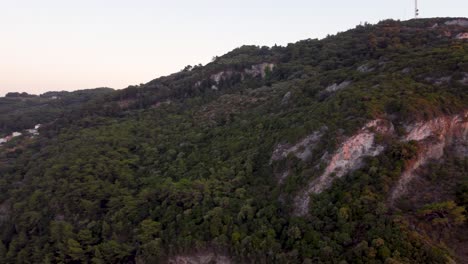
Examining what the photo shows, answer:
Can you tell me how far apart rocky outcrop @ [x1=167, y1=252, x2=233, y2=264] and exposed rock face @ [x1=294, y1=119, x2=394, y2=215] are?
22.8 feet

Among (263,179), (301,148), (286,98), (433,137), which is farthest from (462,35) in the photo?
(263,179)

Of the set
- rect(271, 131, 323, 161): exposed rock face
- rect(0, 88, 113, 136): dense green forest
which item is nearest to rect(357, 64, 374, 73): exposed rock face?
rect(271, 131, 323, 161): exposed rock face

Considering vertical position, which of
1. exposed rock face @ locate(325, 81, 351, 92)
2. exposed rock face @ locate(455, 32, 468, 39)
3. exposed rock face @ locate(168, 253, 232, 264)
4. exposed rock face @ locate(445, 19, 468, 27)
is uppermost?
exposed rock face @ locate(445, 19, 468, 27)

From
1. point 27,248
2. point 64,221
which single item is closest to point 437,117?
point 64,221

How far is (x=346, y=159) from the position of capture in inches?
1069

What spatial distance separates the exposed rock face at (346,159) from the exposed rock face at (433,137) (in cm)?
276

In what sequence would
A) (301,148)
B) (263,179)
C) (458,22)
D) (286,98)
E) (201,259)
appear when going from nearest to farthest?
(201,259), (301,148), (263,179), (286,98), (458,22)

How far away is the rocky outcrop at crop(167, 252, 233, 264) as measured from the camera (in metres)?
26.0

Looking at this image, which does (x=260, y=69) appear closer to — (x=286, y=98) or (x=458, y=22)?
(x=286, y=98)

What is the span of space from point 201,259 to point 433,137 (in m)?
22.0

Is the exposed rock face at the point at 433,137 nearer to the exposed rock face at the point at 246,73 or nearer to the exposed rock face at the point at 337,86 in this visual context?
the exposed rock face at the point at 337,86

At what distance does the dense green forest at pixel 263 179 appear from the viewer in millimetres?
22828

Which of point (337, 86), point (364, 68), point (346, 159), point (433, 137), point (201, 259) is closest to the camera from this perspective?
point (201, 259)

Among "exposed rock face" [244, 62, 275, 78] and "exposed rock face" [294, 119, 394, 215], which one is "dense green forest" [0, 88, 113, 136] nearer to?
"exposed rock face" [244, 62, 275, 78]
